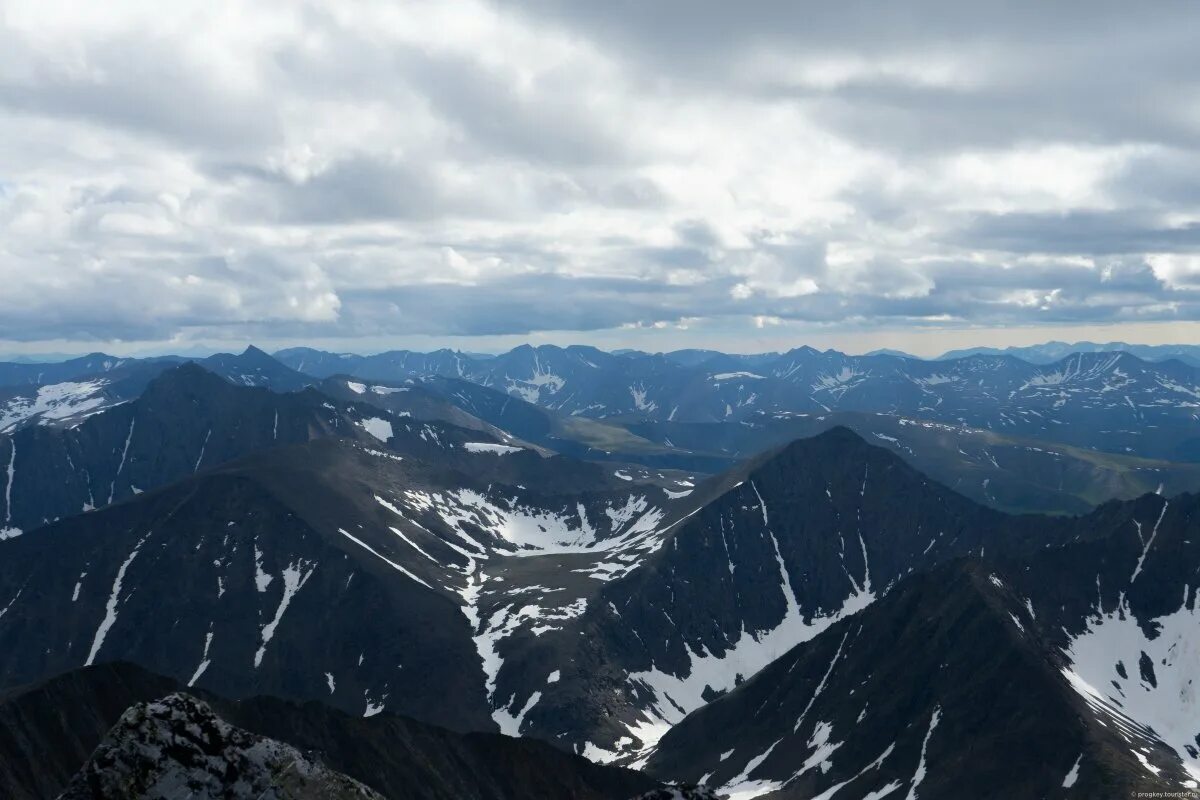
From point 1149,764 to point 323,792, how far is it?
193 m

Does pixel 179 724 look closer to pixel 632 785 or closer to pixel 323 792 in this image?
pixel 323 792

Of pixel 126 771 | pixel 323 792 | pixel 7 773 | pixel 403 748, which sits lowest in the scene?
pixel 403 748

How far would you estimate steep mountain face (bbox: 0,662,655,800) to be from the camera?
127438mm

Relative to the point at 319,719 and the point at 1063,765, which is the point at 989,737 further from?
the point at 319,719

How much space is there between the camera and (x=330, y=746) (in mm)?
146375

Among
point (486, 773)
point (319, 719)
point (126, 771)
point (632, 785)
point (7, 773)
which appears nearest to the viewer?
point (126, 771)

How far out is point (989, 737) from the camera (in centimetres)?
19000

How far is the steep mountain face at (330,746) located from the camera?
127438 millimetres

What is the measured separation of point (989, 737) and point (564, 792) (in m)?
94.3

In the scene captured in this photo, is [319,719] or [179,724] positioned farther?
[319,719]

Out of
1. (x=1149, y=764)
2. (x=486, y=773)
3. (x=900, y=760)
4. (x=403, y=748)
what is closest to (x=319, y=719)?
(x=403, y=748)

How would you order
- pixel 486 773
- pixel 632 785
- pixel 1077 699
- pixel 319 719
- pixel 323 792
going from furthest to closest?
pixel 1077 699 → pixel 632 785 → pixel 486 773 → pixel 319 719 → pixel 323 792

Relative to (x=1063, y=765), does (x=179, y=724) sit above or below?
above

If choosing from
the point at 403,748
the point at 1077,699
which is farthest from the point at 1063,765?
the point at 403,748
